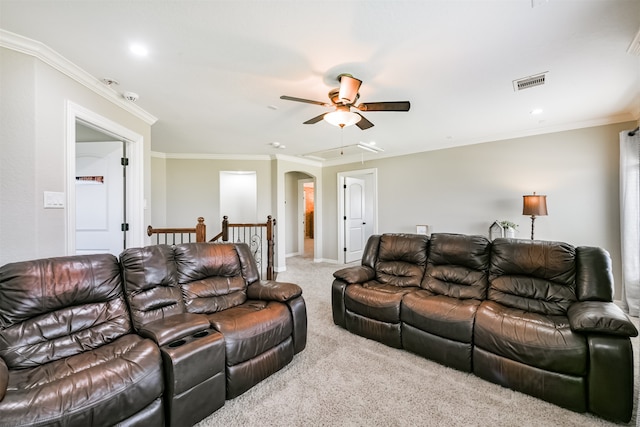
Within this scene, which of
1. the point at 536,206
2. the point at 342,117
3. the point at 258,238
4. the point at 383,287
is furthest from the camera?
the point at 258,238

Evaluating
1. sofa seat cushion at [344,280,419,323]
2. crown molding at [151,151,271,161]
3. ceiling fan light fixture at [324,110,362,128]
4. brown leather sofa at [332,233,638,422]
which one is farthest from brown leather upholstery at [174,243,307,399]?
crown molding at [151,151,271,161]

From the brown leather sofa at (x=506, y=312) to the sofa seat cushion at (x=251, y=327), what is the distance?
96 cm

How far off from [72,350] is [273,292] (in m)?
1.39

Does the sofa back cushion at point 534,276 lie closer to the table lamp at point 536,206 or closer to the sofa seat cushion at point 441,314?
the sofa seat cushion at point 441,314

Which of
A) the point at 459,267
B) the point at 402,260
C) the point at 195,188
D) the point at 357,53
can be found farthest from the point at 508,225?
the point at 195,188

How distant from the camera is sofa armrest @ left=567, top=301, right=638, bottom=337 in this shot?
5.50 ft

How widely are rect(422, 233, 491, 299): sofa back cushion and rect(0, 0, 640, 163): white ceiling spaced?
1675 millimetres

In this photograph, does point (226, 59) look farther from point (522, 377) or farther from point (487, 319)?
point (522, 377)

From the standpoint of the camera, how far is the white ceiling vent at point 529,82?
262 centimetres

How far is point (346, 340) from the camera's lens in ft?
9.20

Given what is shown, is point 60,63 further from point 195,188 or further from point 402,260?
point 402,260

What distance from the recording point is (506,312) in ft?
7.25

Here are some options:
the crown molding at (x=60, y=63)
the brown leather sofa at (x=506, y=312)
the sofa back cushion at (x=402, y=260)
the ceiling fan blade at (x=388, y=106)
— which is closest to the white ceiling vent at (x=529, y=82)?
the ceiling fan blade at (x=388, y=106)

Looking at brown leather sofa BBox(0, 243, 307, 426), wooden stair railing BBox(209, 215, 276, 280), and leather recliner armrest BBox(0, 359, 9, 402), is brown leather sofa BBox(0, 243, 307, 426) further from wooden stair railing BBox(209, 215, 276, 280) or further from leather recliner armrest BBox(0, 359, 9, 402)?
wooden stair railing BBox(209, 215, 276, 280)
